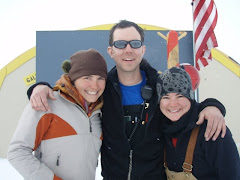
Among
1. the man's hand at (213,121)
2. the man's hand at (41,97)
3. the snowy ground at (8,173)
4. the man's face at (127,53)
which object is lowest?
the snowy ground at (8,173)

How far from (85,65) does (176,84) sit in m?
0.92

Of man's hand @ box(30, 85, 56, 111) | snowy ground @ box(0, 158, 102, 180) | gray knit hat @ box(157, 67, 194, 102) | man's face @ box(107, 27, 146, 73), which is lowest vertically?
snowy ground @ box(0, 158, 102, 180)

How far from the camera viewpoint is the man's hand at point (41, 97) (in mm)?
1750

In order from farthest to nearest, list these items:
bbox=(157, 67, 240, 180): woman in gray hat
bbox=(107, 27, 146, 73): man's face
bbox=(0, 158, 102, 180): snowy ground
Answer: bbox=(0, 158, 102, 180): snowy ground < bbox=(107, 27, 146, 73): man's face < bbox=(157, 67, 240, 180): woman in gray hat

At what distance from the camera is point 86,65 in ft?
Result: 6.72

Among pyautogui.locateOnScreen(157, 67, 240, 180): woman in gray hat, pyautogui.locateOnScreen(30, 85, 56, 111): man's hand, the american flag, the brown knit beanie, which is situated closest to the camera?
pyautogui.locateOnScreen(157, 67, 240, 180): woman in gray hat

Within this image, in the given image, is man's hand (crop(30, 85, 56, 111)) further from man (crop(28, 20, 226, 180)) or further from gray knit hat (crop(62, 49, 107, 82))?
gray knit hat (crop(62, 49, 107, 82))

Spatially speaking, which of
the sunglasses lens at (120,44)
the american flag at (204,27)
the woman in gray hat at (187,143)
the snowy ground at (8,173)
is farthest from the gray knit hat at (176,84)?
the snowy ground at (8,173)

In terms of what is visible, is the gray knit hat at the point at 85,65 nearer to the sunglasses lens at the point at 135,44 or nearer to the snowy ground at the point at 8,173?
the sunglasses lens at the point at 135,44

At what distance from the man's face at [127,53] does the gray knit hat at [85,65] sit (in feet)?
0.82

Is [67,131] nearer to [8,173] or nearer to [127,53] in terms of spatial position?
[127,53]

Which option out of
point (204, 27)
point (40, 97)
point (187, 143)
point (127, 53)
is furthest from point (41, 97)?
point (204, 27)

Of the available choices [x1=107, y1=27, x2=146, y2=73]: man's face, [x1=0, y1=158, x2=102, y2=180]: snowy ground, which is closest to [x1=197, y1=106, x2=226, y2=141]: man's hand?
[x1=107, y1=27, x2=146, y2=73]: man's face

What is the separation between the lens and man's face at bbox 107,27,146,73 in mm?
2303
